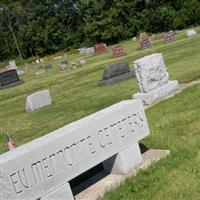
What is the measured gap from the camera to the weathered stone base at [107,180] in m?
6.72

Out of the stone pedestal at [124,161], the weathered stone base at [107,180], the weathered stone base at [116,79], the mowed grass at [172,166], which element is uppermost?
the stone pedestal at [124,161]

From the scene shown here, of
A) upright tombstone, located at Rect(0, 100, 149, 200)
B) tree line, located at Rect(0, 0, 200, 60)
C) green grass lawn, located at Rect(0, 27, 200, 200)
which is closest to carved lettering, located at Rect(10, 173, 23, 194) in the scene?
upright tombstone, located at Rect(0, 100, 149, 200)

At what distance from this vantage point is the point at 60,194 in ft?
20.4

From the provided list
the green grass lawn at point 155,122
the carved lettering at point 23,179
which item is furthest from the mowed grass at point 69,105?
the carved lettering at point 23,179

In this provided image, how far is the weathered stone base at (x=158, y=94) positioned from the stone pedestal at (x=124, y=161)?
18.8 ft

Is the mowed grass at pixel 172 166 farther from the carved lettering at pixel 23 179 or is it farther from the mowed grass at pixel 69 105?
the mowed grass at pixel 69 105

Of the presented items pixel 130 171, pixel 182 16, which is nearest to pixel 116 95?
pixel 130 171

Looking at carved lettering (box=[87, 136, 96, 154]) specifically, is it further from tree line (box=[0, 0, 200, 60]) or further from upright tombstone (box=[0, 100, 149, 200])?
tree line (box=[0, 0, 200, 60])

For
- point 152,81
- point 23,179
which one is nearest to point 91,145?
point 23,179

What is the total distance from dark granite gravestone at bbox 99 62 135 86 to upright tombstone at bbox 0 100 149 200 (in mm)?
11773

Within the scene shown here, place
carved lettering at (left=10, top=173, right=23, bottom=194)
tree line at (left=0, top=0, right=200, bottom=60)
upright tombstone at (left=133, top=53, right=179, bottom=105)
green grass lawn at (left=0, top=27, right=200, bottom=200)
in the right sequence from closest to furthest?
carved lettering at (left=10, top=173, right=23, bottom=194)
green grass lawn at (left=0, top=27, right=200, bottom=200)
upright tombstone at (left=133, top=53, right=179, bottom=105)
tree line at (left=0, top=0, right=200, bottom=60)

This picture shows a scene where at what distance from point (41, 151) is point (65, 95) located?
13.2 metres

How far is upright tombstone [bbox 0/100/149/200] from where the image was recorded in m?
5.72

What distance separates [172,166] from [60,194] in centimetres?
193
